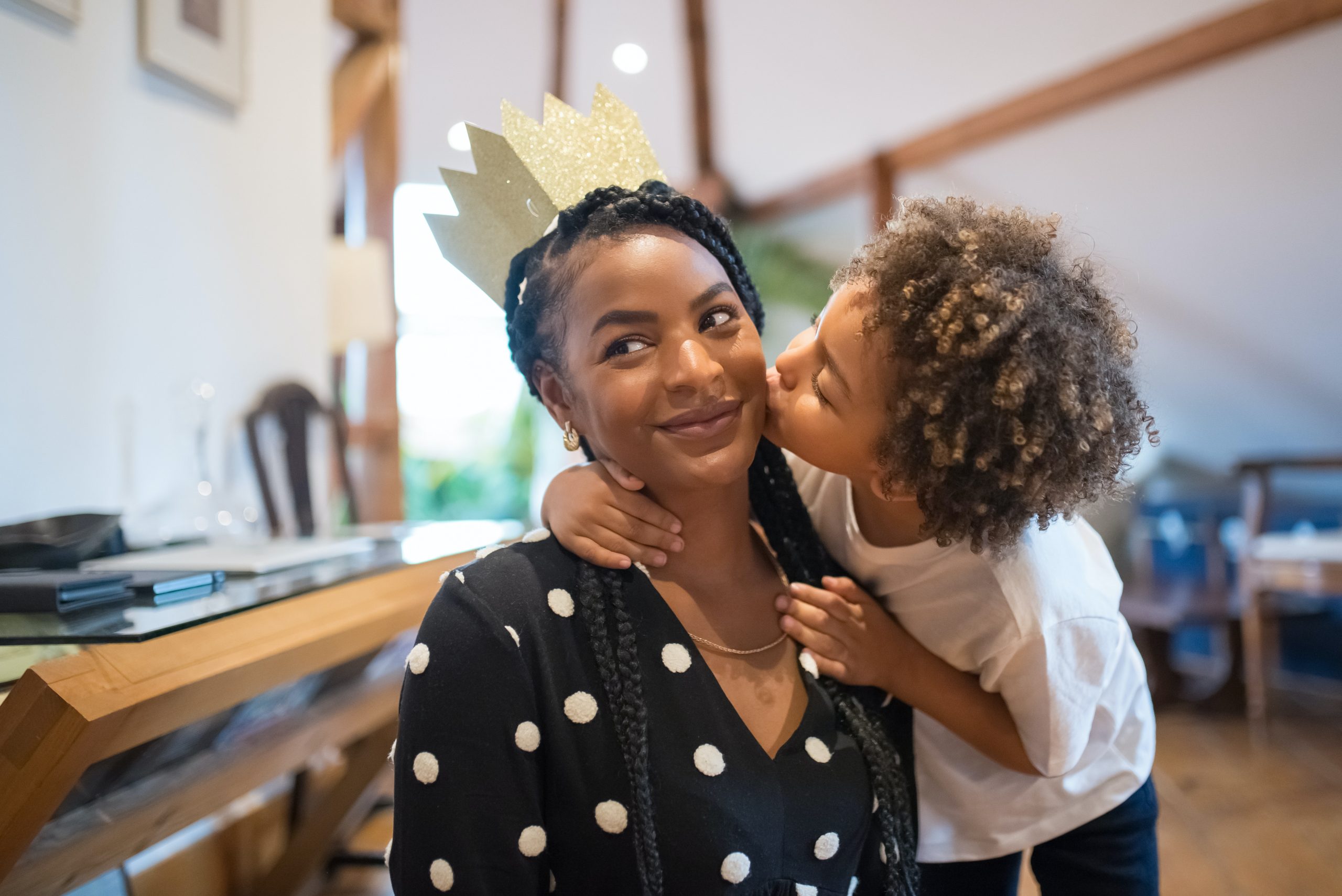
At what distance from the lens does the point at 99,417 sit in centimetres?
188

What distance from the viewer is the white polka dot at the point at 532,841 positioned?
90cm

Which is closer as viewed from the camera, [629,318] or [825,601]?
[629,318]

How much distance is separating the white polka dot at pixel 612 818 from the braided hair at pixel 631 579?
24 millimetres

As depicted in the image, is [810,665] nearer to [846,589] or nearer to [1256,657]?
[846,589]

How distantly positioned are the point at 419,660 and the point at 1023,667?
0.69 m

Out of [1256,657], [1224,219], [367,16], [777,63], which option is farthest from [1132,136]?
[367,16]

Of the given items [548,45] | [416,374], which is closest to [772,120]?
[548,45]

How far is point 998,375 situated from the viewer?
0.92 meters

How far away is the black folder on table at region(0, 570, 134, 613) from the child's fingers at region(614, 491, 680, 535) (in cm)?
68

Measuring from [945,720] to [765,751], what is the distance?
0.26 m

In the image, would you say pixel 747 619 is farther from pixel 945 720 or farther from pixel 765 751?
pixel 945 720

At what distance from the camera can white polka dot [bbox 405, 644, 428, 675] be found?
91cm

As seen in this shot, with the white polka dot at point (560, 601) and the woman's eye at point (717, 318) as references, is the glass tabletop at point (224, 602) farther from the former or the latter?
the woman's eye at point (717, 318)

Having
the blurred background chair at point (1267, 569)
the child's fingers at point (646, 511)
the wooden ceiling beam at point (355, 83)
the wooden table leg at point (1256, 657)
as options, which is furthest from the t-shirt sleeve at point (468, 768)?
the wooden table leg at point (1256, 657)
